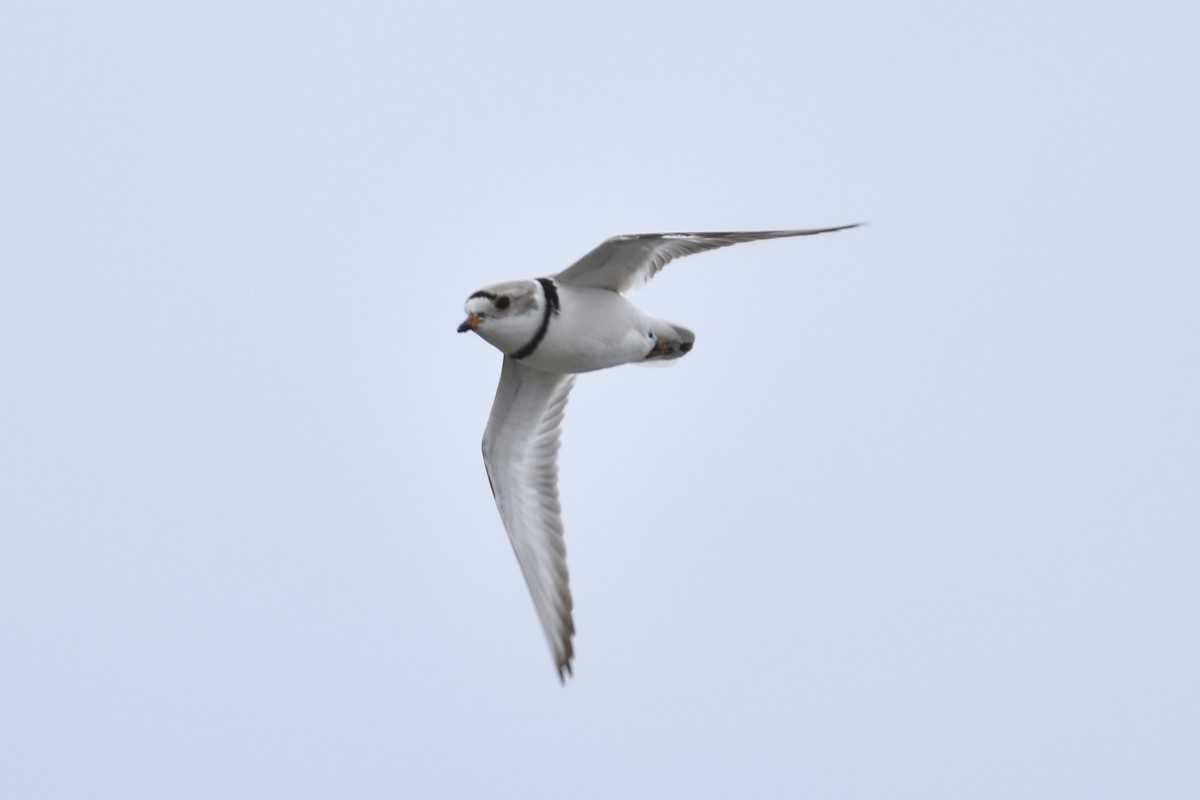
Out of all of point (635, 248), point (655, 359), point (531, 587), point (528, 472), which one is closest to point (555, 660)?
point (531, 587)

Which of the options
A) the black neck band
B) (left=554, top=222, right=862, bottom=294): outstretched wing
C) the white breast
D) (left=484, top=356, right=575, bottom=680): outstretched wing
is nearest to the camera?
(left=554, top=222, right=862, bottom=294): outstretched wing

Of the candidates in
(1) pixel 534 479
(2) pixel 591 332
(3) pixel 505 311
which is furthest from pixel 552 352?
(1) pixel 534 479

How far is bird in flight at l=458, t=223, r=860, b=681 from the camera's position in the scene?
43.7 ft

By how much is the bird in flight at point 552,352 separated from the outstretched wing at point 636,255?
0.04 ft

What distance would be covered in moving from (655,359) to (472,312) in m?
2.18

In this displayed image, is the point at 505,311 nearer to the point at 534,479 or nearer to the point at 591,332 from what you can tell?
the point at 591,332

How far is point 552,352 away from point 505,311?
2.30 ft

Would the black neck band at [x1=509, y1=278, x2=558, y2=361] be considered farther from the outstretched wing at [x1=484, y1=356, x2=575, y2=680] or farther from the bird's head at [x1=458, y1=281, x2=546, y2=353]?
the outstretched wing at [x1=484, y1=356, x2=575, y2=680]

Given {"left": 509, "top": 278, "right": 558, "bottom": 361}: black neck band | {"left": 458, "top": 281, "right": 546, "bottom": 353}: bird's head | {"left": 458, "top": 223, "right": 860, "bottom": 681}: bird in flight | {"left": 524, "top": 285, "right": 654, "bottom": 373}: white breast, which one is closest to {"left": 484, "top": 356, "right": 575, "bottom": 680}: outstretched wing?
{"left": 458, "top": 223, "right": 860, "bottom": 681}: bird in flight

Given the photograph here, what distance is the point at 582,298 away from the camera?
45.4 ft

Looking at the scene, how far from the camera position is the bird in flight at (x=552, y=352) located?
13.3 m

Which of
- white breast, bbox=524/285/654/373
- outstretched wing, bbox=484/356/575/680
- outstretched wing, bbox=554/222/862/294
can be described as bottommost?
outstretched wing, bbox=484/356/575/680

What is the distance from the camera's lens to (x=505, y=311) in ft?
43.6

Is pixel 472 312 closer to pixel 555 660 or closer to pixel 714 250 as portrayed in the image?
pixel 714 250
